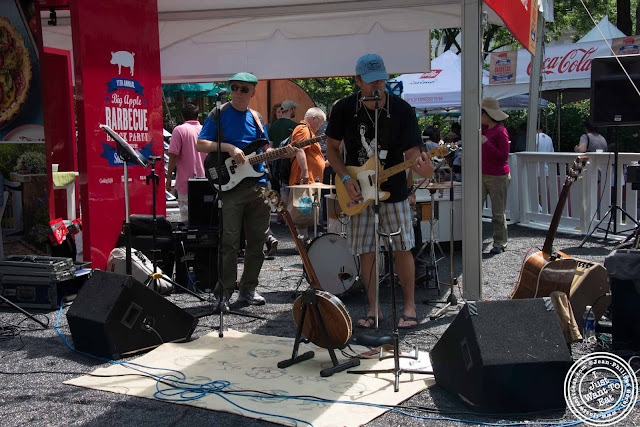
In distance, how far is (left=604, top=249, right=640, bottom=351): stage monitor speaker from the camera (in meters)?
4.08

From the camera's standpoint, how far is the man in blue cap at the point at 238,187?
565cm

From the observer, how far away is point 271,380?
13.4 feet

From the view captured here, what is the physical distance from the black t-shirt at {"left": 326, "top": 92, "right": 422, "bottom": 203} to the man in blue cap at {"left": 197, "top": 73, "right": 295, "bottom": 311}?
1.89 feet

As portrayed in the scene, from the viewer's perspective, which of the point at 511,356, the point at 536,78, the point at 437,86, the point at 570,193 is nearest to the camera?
the point at 511,356

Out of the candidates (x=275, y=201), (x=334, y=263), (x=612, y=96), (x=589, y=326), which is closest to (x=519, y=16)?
(x=612, y=96)

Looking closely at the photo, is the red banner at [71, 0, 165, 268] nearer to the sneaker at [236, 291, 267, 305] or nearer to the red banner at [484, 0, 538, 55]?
the sneaker at [236, 291, 267, 305]

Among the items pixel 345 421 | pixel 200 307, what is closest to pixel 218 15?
pixel 200 307

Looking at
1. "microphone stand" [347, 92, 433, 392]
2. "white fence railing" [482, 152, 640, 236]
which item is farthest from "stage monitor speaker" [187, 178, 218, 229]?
"white fence railing" [482, 152, 640, 236]

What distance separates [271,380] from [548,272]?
79.0 inches

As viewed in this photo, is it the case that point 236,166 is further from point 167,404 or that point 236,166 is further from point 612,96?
point 612,96

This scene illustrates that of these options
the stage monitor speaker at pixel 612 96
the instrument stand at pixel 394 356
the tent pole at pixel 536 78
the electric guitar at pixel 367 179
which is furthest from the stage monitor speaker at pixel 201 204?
the tent pole at pixel 536 78

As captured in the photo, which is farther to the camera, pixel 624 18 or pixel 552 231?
pixel 624 18

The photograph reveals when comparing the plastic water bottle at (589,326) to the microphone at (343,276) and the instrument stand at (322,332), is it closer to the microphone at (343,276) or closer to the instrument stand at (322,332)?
the instrument stand at (322,332)

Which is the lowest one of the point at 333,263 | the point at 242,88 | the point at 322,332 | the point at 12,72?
the point at 322,332
